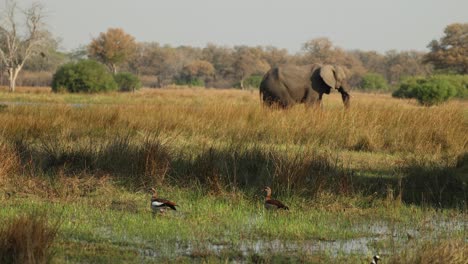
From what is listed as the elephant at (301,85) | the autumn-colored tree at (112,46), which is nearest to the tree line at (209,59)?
the autumn-colored tree at (112,46)

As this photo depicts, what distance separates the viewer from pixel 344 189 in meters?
8.61

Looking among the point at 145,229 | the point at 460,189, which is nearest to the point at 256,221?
the point at 145,229

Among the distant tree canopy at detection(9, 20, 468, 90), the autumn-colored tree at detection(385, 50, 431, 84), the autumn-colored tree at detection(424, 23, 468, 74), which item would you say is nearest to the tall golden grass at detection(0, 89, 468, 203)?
the autumn-colored tree at detection(424, 23, 468, 74)

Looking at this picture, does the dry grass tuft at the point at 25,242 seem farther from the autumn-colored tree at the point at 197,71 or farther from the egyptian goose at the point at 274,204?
the autumn-colored tree at the point at 197,71

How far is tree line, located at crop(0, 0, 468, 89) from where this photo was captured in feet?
175

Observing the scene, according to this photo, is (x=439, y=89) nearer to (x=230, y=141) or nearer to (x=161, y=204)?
(x=230, y=141)

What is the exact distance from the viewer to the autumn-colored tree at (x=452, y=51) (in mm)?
53375

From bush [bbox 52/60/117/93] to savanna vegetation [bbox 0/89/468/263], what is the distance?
23.7 m

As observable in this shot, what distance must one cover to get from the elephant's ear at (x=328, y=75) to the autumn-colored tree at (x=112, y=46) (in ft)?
141

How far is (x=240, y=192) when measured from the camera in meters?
8.49

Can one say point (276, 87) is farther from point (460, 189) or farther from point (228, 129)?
point (460, 189)

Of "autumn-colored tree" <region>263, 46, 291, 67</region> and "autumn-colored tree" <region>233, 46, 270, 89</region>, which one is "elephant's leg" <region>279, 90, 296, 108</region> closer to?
"autumn-colored tree" <region>233, 46, 270, 89</region>

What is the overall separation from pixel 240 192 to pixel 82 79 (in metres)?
30.5

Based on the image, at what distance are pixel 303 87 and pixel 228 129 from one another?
24.7 feet
